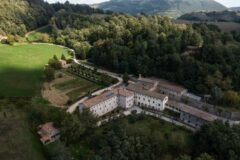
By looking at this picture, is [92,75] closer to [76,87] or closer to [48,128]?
[76,87]

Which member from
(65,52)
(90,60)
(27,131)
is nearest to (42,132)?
(27,131)

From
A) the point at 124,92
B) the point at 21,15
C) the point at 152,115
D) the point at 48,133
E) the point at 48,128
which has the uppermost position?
the point at 21,15

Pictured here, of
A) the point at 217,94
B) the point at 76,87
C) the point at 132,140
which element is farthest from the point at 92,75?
the point at 132,140

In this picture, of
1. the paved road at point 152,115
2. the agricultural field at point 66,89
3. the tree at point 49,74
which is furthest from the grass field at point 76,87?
the paved road at point 152,115

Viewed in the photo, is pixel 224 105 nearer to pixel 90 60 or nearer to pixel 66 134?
pixel 66 134

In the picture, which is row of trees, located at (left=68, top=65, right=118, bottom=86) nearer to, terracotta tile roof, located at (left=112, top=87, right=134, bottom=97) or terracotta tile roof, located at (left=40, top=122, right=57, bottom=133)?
terracotta tile roof, located at (left=112, top=87, right=134, bottom=97)

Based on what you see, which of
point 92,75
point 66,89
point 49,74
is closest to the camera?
point 66,89
